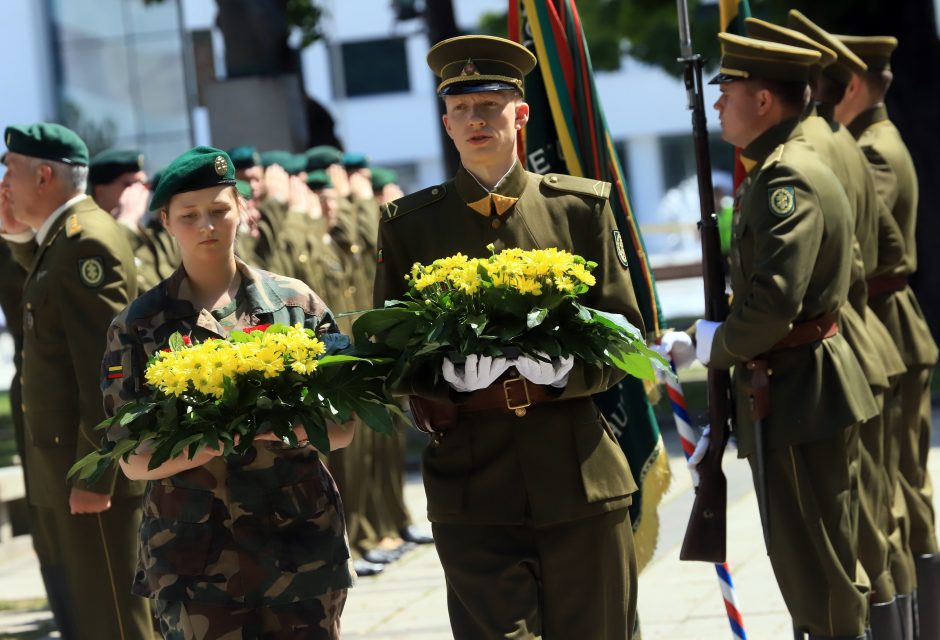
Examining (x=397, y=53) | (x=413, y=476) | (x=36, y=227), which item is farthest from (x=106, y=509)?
(x=397, y=53)

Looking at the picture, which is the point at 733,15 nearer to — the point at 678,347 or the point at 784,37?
the point at 784,37

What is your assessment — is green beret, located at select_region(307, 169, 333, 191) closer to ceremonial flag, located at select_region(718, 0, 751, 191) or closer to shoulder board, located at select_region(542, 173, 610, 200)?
ceremonial flag, located at select_region(718, 0, 751, 191)

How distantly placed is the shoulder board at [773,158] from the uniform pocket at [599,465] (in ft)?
4.45

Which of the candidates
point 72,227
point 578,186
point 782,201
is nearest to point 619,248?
point 578,186

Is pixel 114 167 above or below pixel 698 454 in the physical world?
above

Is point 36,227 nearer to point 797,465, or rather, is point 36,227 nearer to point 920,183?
point 797,465

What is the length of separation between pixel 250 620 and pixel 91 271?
6.58ft

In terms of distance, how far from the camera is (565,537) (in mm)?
4453

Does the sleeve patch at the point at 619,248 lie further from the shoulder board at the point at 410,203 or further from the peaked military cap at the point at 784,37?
the peaked military cap at the point at 784,37

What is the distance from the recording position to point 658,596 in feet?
25.4

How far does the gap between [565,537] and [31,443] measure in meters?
2.74

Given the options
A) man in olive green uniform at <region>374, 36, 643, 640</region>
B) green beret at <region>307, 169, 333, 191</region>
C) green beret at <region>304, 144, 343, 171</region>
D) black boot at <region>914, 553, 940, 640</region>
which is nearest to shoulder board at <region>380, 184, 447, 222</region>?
man in olive green uniform at <region>374, 36, 643, 640</region>

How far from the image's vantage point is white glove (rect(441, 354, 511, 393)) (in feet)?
13.4

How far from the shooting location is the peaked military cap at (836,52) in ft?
21.8
